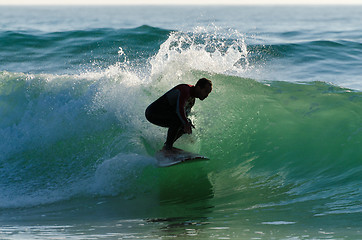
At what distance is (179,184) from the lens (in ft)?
21.0

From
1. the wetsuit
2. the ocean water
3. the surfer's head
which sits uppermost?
the surfer's head

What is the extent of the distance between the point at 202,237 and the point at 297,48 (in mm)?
11618

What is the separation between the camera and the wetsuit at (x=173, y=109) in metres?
5.51

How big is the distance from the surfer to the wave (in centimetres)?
72

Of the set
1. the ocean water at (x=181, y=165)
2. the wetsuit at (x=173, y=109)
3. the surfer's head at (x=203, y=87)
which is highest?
the surfer's head at (x=203, y=87)

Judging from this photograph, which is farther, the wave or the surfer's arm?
the wave

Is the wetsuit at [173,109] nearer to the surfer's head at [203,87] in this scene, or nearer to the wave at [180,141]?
the surfer's head at [203,87]

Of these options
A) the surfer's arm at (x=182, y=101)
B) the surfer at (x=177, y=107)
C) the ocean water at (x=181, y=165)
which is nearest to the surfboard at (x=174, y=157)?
the surfer at (x=177, y=107)

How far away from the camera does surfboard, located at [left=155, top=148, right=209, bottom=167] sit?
5.89m

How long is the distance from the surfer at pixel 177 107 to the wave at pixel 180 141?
0.72m

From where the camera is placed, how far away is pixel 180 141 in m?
6.81

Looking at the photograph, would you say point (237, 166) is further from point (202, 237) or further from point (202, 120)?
point (202, 237)

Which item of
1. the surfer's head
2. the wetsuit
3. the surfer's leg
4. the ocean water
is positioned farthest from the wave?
the surfer's head

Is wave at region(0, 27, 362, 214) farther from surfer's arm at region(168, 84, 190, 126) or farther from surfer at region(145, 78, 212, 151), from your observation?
surfer's arm at region(168, 84, 190, 126)
